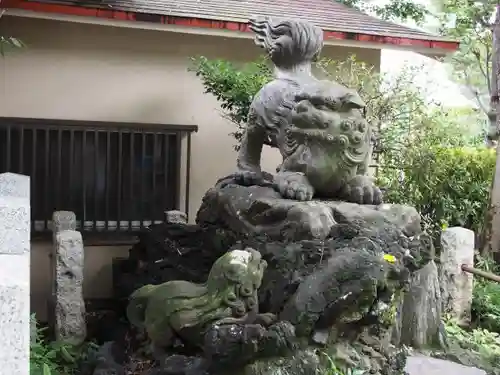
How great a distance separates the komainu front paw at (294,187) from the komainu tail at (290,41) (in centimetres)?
134

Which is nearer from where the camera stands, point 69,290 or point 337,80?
point 69,290

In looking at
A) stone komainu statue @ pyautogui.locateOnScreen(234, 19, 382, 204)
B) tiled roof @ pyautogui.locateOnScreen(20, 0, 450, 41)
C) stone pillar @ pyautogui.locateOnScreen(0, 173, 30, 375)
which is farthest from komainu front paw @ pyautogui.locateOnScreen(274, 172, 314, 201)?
tiled roof @ pyautogui.locateOnScreen(20, 0, 450, 41)

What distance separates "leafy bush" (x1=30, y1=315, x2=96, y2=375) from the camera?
5.31m

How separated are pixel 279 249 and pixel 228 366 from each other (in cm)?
91

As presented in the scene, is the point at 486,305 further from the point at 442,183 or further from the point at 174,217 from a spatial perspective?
the point at 174,217

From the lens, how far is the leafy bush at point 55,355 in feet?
17.4

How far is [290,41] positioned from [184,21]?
2391 millimetres

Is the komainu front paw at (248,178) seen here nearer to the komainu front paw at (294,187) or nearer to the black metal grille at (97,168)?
the komainu front paw at (294,187)

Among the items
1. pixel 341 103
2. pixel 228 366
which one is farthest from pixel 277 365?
pixel 341 103

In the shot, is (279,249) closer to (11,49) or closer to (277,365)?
(277,365)

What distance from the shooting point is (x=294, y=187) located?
15.0ft

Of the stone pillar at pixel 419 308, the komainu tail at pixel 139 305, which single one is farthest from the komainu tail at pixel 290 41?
the komainu tail at pixel 139 305

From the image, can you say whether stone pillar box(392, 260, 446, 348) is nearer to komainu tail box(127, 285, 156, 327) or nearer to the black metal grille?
komainu tail box(127, 285, 156, 327)

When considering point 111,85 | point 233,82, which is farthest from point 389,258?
point 111,85
